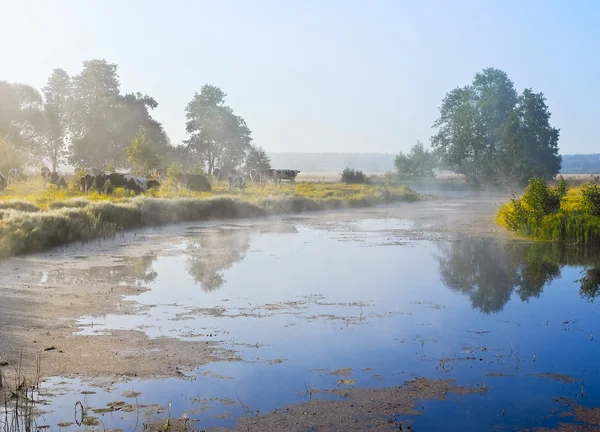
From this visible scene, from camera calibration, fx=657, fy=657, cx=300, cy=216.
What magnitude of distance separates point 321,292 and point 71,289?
16.0ft

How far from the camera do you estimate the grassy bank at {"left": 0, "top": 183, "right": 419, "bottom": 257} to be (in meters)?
18.5

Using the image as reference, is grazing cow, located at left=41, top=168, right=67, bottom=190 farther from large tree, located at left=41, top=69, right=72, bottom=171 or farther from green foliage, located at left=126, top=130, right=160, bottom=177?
large tree, located at left=41, top=69, right=72, bottom=171

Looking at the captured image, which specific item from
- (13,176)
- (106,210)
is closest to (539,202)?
(106,210)

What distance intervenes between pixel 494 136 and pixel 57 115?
149 ft

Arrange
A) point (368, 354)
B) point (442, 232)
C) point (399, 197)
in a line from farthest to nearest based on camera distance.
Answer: point (399, 197) < point (442, 232) < point (368, 354)

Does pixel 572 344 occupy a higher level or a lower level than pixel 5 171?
Answer: lower

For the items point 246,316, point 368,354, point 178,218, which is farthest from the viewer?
point 178,218

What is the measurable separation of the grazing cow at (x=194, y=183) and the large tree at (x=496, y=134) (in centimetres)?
3511

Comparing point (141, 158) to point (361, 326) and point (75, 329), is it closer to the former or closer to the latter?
point (75, 329)

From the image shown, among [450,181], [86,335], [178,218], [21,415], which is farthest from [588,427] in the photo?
[450,181]

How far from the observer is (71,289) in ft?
41.8

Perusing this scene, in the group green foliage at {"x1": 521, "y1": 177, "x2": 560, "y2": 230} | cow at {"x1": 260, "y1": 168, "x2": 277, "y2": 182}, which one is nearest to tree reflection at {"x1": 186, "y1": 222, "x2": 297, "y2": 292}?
green foliage at {"x1": 521, "y1": 177, "x2": 560, "y2": 230}

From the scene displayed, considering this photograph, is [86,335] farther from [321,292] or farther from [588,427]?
[588,427]

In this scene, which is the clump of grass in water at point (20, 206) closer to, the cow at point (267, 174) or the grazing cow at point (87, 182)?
the grazing cow at point (87, 182)
